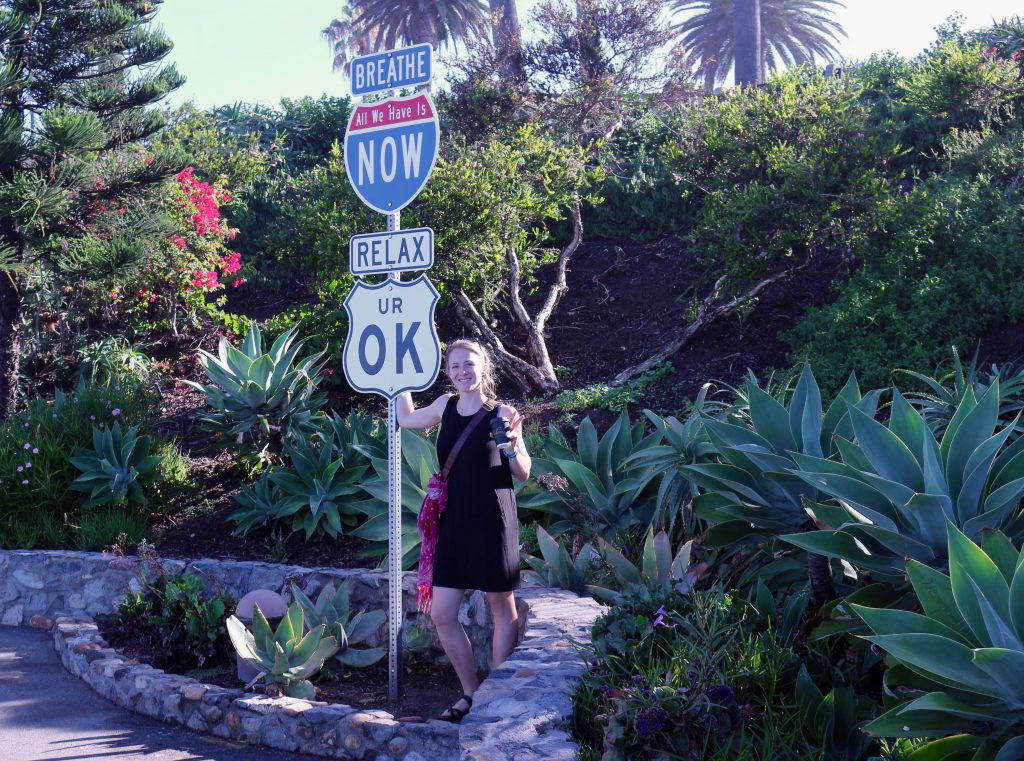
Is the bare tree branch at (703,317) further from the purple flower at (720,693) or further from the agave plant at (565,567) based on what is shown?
the purple flower at (720,693)

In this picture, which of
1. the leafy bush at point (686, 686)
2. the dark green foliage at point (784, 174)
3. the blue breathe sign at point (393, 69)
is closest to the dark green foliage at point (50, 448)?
the blue breathe sign at point (393, 69)

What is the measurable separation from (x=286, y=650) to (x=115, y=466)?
401 centimetres

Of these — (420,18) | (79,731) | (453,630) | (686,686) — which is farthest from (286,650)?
(420,18)

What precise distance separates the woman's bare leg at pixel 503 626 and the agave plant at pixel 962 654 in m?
2.03

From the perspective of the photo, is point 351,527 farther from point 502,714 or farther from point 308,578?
point 502,714

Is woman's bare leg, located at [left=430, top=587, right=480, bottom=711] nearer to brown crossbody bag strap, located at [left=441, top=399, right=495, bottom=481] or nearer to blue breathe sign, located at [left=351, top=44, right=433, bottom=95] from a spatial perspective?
brown crossbody bag strap, located at [left=441, top=399, right=495, bottom=481]

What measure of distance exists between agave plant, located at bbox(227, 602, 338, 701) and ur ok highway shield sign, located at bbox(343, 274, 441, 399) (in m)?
1.29

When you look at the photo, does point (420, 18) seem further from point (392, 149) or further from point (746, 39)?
point (392, 149)

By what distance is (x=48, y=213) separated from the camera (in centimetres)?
900

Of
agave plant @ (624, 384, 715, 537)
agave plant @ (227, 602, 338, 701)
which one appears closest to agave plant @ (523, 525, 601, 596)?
agave plant @ (624, 384, 715, 537)

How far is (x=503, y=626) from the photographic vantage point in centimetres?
463

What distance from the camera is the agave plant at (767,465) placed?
4473 mm

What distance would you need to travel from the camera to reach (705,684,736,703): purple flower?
3232mm

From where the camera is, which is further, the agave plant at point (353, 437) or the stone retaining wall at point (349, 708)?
the agave plant at point (353, 437)
